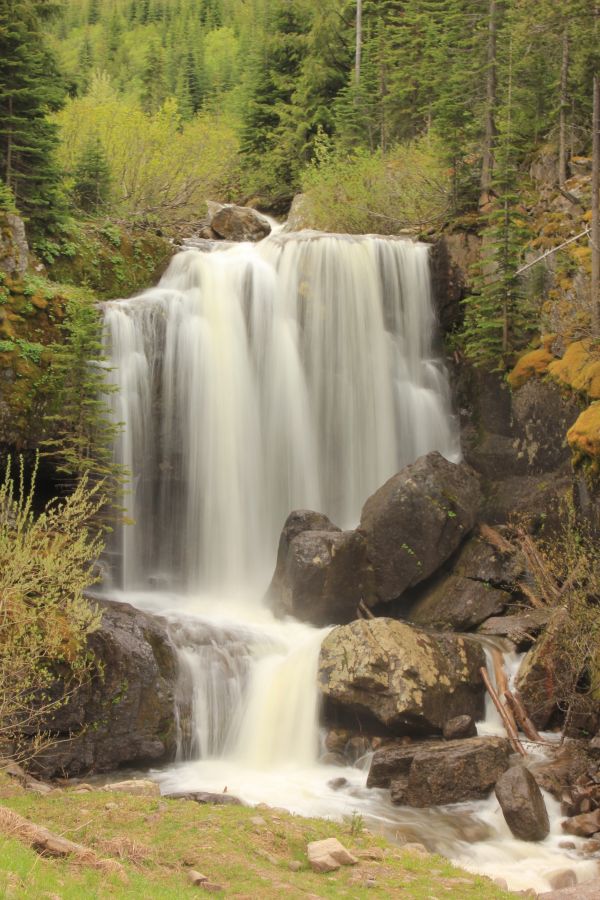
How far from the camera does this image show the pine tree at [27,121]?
1892 cm

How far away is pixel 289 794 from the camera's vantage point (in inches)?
472

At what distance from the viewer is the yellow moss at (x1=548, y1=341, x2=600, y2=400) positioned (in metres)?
17.6

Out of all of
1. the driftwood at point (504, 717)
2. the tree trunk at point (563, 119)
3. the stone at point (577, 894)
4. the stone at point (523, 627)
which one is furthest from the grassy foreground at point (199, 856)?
the tree trunk at point (563, 119)

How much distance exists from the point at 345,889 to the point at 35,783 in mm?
5224

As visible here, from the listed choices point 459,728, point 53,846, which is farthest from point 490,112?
point 53,846

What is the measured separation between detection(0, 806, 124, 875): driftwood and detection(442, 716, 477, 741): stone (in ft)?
24.8

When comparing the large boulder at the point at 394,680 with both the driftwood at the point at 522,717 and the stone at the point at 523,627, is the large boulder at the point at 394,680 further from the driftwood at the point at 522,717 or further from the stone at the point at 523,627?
the stone at the point at 523,627

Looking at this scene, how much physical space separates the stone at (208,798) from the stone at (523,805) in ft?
12.1

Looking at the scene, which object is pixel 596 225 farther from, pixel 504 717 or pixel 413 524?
pixel 504 717

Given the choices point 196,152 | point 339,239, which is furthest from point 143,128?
point 339,239

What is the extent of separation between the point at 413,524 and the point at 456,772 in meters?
7.07

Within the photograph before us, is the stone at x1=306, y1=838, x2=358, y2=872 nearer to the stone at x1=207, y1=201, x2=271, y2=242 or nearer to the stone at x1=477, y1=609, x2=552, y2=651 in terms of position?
the stone at x1=477, y1=609, x2=552, y2=651

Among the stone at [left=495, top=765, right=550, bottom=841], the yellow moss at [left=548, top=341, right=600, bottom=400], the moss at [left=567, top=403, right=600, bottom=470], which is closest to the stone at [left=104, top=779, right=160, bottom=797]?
the stone at [left=495, top=765, right=550, bottom=841]

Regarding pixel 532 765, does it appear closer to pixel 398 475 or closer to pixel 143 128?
pixel 398 475
